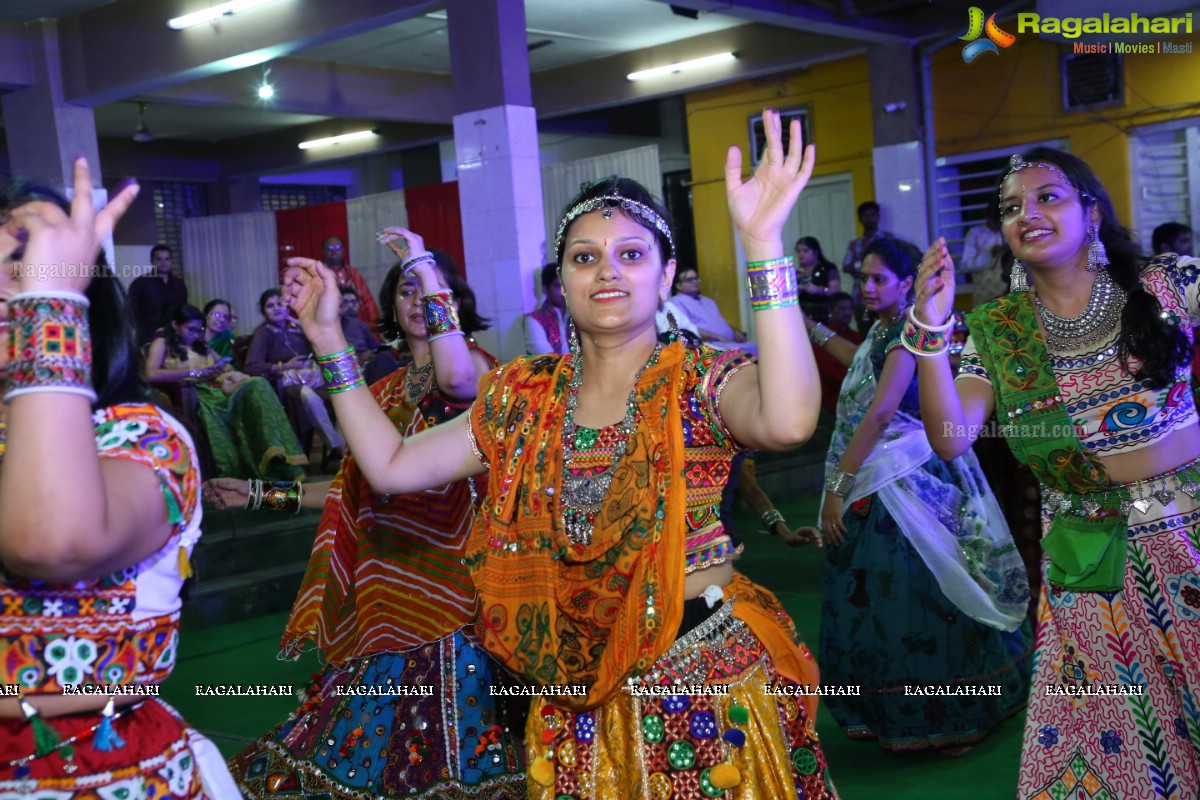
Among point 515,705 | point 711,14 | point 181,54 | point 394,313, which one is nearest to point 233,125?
point 181,54

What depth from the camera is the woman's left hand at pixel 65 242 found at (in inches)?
56.4

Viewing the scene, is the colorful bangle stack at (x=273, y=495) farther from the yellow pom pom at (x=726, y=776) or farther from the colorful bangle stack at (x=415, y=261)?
the yellow pom pom at (x=726, y=776)

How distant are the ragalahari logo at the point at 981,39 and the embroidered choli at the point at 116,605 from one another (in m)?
10.9

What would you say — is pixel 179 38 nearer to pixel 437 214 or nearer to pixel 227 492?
pixel 437 214

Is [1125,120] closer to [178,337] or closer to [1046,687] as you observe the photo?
[178,337]

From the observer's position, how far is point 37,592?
154 centimetres

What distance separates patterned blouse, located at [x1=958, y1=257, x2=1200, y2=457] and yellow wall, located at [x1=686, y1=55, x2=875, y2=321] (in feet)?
34.7

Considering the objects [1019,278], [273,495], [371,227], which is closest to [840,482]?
[1019,278]

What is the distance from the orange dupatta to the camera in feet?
6.59

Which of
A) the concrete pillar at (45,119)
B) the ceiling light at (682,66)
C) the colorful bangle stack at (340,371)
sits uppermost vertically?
the ceiling light at (682,66)

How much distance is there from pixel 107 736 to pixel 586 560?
0.82m

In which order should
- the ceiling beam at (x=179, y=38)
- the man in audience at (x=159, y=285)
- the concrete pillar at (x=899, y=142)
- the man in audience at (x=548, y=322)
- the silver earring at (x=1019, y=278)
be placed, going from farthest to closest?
1. the concrete pillar at (x=899, y=142)
2. the man in audience at (x=159, y=285)
3. the ceiling beam at (x=179, y=38)
4. the man in audience at (x=548, y=322)
5. the silver earring at (x=1019, y=278)

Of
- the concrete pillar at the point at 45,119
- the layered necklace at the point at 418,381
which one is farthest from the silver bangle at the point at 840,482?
the concrete pillar at the point at 45,119

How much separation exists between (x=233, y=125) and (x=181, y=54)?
504 cm
